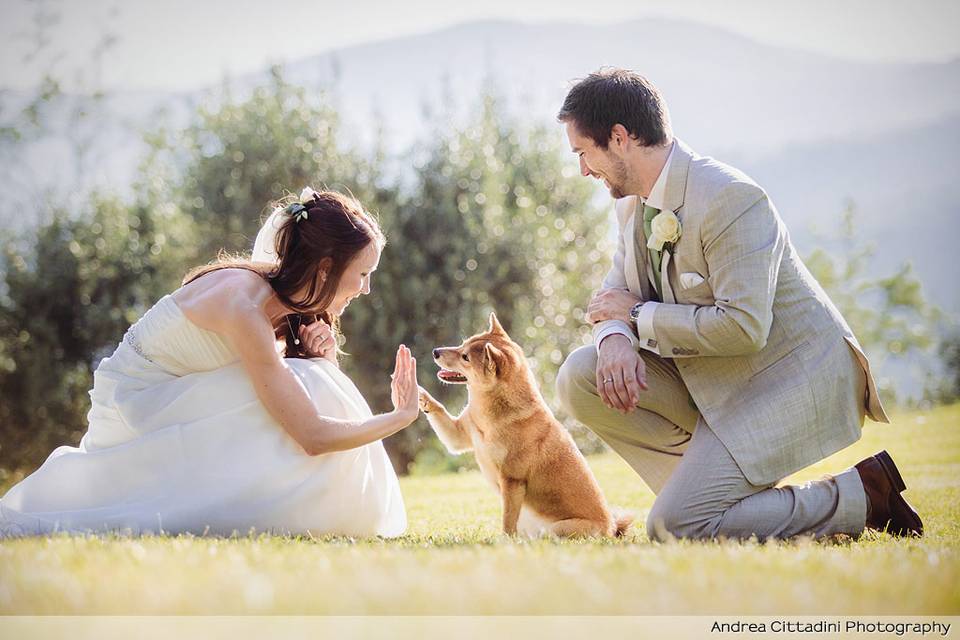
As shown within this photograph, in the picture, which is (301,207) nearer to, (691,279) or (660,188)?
(660,188)

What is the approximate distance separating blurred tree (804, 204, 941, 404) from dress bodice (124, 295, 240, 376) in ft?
62.5

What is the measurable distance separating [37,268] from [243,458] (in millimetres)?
9714

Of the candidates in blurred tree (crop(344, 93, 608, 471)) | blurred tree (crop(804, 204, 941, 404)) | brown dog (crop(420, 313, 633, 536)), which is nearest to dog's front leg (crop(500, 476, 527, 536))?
brown dog (crop(420, 313, 633, 536))

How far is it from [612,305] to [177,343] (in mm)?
1962

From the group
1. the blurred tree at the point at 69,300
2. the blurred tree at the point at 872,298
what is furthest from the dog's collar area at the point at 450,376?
the blurred tree at the point at 872,298

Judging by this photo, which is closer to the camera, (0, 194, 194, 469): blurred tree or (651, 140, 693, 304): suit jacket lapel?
(651, 140, 693, 304): suit jacket lapel

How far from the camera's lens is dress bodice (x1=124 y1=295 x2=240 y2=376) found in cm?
398

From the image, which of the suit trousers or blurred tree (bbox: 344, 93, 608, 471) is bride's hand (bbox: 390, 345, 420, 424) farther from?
blurred tree (bbox: 344, 93, 608, 471)

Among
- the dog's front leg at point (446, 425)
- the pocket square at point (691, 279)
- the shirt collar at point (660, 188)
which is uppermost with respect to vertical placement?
the shirt collar at point (660, 188)

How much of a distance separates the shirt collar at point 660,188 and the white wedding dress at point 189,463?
1.64 metres

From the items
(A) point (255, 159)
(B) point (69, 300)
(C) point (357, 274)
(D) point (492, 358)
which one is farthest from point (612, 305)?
(B) point (69, 300)

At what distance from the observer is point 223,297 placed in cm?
384

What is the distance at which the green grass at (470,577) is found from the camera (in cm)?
226

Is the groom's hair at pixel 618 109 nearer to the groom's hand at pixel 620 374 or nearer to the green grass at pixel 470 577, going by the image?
the groom's hand at pixel 620 374
